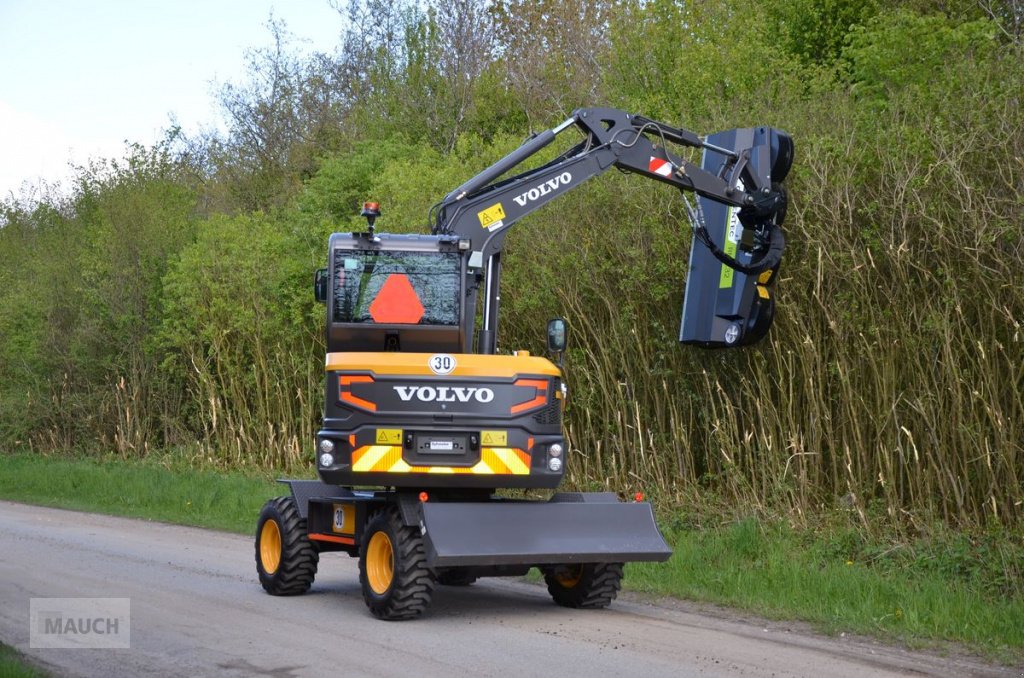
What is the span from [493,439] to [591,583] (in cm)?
139

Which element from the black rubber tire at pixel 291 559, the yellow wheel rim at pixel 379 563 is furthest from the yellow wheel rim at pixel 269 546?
the yellow wheel rim at pixel 379 563

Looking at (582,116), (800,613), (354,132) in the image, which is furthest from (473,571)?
(354,132)

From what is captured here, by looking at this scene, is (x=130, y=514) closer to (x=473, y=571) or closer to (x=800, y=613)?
(x=473, y=571)

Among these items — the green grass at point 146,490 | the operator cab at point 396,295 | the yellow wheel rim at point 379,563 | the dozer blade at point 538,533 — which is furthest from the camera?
the green grass at point 146,490

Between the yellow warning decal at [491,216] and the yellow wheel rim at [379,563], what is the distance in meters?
2.97

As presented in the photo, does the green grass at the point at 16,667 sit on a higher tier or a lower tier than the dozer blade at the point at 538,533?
lower

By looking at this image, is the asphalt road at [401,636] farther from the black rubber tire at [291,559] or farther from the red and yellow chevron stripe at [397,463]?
the red and yellow chevron stripe at [397,463]

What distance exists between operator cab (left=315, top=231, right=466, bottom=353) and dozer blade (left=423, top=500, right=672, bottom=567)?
5.27ft

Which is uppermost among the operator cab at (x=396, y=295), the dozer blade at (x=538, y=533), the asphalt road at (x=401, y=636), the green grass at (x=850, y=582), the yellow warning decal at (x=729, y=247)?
the yellow warning decal at (x=729, y=247)

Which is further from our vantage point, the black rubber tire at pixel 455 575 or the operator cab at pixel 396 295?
the operator cab at pixel 396 295

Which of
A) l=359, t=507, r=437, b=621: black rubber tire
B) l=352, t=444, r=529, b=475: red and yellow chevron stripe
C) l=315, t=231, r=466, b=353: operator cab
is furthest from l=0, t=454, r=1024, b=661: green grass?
l=315, t=231, r=466, b=353: operator cab

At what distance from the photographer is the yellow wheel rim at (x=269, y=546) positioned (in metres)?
11.1

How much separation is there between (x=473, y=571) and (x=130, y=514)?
34.4ft

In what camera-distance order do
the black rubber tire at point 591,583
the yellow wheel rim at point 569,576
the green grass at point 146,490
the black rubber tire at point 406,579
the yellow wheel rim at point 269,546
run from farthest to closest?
the green grass at point 146,490 → the yellow wheel rim at point 269,546 → the yellow wheel rim at point 569,576 → the black rubber tire at point 591,583 → the black rubber tire at point 406,579
